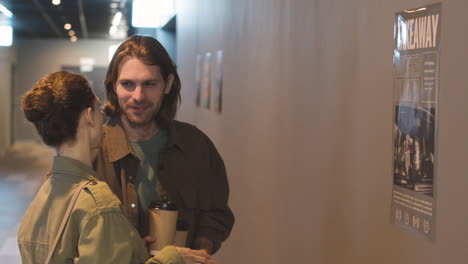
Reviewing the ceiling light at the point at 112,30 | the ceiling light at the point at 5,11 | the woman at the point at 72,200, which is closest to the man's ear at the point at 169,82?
the woman at the point at 72,200

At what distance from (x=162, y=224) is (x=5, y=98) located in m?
17.0

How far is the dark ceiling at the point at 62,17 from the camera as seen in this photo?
16688mm

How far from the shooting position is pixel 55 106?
206cm

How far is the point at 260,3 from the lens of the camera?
507cm

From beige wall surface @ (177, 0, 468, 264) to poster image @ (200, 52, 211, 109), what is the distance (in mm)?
1934

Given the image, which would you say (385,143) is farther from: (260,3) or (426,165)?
(260,3)

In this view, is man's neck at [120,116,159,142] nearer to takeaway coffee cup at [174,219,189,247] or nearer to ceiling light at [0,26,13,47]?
takeaway coffee cup at [174,219,189,247]

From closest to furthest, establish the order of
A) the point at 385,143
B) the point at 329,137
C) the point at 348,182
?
the point at 385,143
the point at 348,182
the point at 329,137

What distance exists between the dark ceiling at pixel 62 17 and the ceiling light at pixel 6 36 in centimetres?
48

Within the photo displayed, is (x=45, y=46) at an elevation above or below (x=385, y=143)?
above

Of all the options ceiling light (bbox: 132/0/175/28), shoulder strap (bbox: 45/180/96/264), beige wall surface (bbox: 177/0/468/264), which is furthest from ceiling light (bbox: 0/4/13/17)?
shoulder strap (bbox: 45/180/96/264)

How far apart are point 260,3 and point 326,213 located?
2.03m

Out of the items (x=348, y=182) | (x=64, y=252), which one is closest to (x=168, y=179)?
(x=64, y=252)

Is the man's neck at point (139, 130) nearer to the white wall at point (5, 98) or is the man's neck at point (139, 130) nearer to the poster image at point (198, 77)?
the poster image at point (198, 77)
